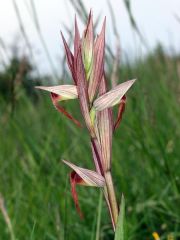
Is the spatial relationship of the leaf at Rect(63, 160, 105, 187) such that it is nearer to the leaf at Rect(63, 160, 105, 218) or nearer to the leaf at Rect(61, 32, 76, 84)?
the leaf at Rect(63, 160, 105, 218)

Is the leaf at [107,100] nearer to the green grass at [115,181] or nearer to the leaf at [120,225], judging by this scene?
the leaf at [120,225]

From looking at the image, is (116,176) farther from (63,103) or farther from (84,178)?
(84,178)

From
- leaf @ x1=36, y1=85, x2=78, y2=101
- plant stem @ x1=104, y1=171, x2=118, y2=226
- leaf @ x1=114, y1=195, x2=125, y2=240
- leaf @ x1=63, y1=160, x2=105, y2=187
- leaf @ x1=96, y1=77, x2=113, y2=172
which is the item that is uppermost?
leaf @ x1=36, y1=85, x2=78, y2=101

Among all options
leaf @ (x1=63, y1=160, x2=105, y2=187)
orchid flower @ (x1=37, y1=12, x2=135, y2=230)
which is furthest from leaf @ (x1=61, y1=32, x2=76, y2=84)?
leaf @ (x1=63, y1=160, x2=105, y2=187)

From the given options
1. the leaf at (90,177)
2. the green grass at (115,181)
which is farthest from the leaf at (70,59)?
the green grass at (115,181)

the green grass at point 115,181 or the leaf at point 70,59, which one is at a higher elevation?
the leaf at point 70,59

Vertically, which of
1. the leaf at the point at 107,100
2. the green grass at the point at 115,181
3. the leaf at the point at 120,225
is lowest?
the green grass at the point at 115,181

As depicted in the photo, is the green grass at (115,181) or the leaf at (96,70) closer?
the leaf at (96,70)

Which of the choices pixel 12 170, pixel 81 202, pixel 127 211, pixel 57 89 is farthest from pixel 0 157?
pixel 57 89
